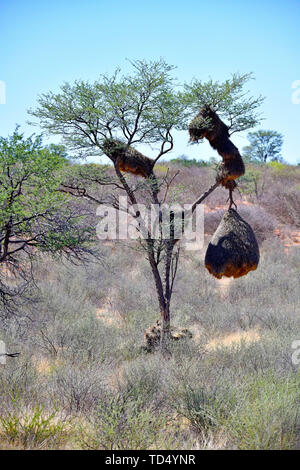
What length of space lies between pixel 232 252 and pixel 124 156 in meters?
2.41

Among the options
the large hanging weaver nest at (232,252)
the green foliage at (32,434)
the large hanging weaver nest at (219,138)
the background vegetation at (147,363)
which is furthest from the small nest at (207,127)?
the green foliage at (32,434)

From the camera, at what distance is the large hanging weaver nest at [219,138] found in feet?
18.9

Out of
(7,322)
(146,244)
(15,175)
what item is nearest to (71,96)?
(15,175)

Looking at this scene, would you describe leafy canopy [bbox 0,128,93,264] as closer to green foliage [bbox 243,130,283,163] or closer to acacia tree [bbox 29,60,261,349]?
acacia tree [bbox 29,60,261,349]

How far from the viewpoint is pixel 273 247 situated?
1495cm

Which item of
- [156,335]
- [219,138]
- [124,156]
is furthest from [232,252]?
[156,335]

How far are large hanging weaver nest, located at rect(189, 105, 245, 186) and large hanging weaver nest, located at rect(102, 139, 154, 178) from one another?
3.32 ft

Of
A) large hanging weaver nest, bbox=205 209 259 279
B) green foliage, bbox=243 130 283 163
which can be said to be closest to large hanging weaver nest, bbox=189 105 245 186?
large hanging weaver nest, bbox=205 209 259 279

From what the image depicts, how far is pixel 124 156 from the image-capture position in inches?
248

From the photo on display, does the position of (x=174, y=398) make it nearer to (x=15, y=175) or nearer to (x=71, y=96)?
(x=15, y=175)

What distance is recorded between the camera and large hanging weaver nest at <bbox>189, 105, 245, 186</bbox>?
5.76 metres

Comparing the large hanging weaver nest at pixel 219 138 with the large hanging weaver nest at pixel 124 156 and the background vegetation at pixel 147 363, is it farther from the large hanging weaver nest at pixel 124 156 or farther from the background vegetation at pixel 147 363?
the background vegetation at pixel 147 363

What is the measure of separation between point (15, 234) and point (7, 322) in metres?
3.59

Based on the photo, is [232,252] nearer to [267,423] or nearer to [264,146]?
[267,423]
